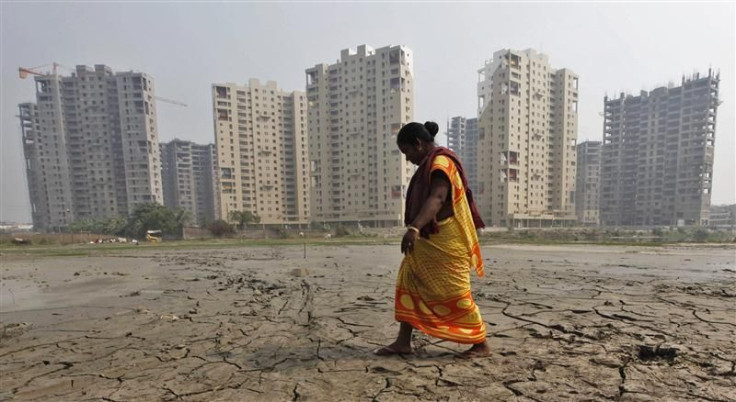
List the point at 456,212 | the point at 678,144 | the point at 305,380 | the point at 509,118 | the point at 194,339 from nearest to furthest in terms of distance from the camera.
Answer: the point at 305,380 < the point at 456,212 < the point at 194,339 < the point at 509,118 < the point at 678,144

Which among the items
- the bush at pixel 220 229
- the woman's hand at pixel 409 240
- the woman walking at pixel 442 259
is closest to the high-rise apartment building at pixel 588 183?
the bush at pixel 220 229

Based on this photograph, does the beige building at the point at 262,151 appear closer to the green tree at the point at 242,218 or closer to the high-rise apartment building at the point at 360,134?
the high-rise apartment building at the point at 360,134

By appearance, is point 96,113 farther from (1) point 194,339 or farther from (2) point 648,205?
(2) point 648,205

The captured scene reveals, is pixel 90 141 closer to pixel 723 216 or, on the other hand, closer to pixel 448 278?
pixel 448 278

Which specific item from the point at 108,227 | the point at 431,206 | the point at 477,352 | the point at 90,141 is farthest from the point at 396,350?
the point at 90,141

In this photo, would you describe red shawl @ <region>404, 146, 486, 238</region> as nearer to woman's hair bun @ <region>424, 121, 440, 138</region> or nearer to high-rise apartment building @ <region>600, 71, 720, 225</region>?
woman's hair bun @ <region>424, 121, 440, 138</region>

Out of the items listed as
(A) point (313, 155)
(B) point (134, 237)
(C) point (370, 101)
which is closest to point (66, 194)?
(B) point (134, 237)

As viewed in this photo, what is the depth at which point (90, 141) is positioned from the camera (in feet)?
208

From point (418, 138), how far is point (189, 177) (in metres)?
98.3

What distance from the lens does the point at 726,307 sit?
11.6ft

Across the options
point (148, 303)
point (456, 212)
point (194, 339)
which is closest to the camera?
point (456, 212)

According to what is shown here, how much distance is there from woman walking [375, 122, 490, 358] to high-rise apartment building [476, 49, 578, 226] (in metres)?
55.6

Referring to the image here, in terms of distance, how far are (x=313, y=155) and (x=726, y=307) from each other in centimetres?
5986

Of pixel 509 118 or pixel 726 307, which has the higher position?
pixel 509 118
